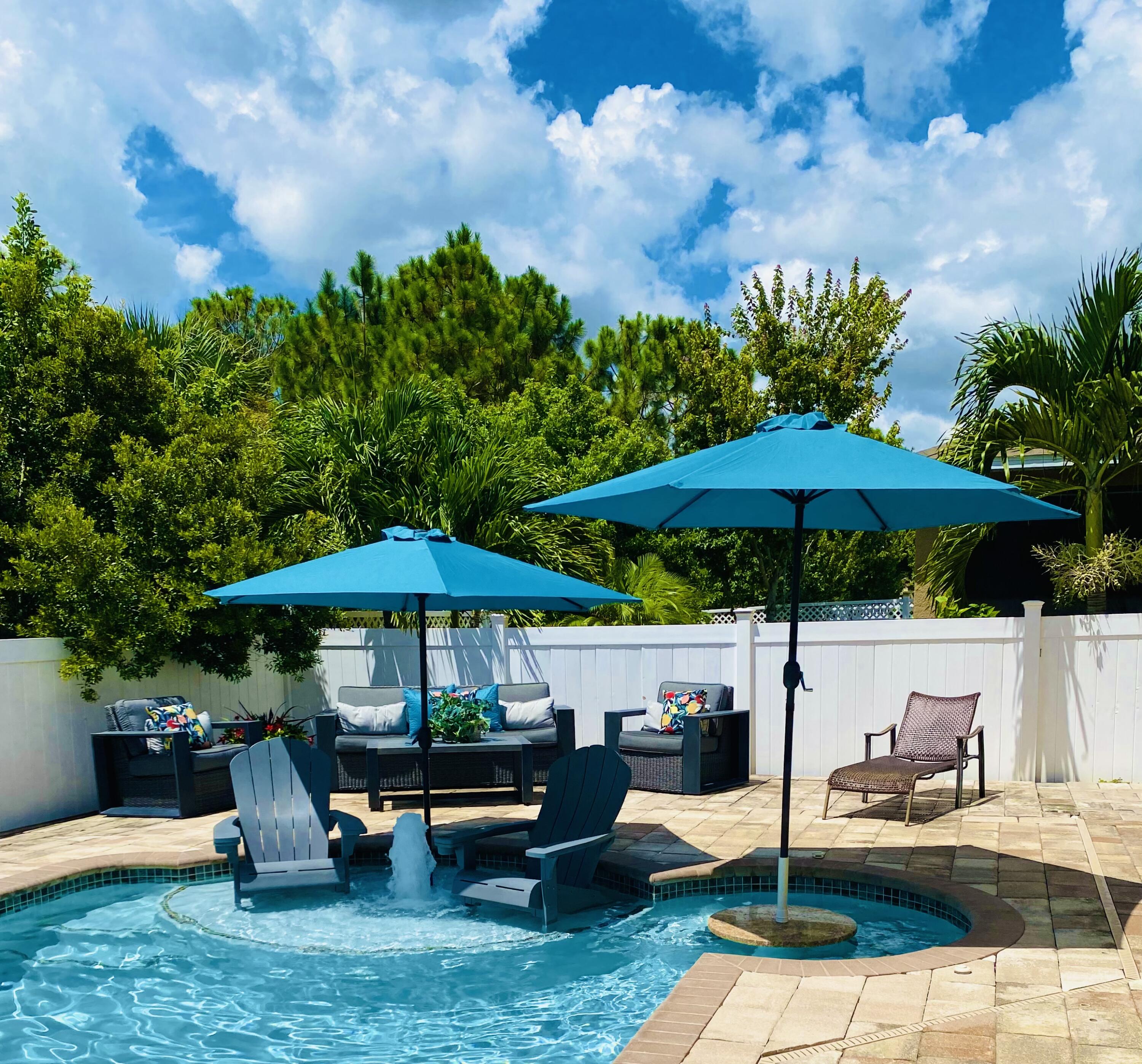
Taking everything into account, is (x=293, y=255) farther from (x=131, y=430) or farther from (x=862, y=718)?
(x=862, y=718)

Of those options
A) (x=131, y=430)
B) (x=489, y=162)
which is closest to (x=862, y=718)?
(x=131, y=430)

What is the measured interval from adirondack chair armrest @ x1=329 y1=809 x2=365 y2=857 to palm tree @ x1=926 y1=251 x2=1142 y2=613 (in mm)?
6447

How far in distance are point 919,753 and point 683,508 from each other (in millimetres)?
3807

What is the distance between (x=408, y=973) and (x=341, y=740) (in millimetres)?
3996

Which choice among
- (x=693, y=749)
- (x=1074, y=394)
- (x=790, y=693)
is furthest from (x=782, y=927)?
(x=1074, y=394)

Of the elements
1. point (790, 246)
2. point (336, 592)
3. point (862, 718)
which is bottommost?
point (862, 718)

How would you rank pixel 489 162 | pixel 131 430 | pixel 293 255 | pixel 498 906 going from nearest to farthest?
pixel 498 906 < pixel 131 430 < pixel 489 162 < pixel 293 255

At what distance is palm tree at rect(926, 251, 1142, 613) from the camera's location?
350 inches

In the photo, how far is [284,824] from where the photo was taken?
224 inches

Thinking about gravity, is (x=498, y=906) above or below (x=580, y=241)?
below

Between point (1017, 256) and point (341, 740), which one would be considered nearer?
point (341, 740)

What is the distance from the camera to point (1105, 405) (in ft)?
28.9

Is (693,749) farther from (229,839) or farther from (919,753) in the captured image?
(229,839)

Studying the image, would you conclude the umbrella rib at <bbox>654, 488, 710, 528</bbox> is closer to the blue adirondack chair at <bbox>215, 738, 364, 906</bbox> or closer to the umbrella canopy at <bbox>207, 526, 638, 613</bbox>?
the umbrella canopy at <bbox>207, 526, 638, 613</bbox>
